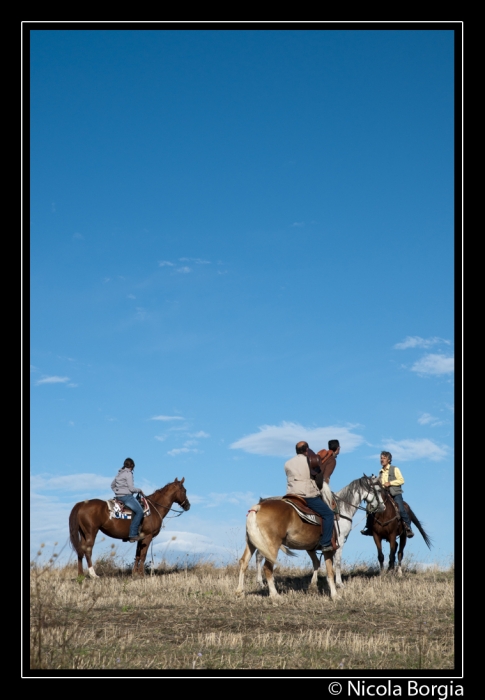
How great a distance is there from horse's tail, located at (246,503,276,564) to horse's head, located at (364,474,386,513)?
14.2ft

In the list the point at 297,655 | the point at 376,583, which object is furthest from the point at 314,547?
the point at 297,655

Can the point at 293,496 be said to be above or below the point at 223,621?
above

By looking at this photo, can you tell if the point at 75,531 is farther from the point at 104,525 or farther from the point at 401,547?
the point at 401,547

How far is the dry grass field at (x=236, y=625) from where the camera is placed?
7910 mm

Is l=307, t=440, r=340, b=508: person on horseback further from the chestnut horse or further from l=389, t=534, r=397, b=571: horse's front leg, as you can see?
l=389, t=534, r=397, b=571: horse's front leg

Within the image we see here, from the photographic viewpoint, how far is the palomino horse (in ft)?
56.2

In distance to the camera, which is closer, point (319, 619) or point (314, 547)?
point (319, 619)

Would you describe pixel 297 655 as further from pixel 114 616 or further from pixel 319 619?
pixel 114 616

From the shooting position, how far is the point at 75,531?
17.2 metres
